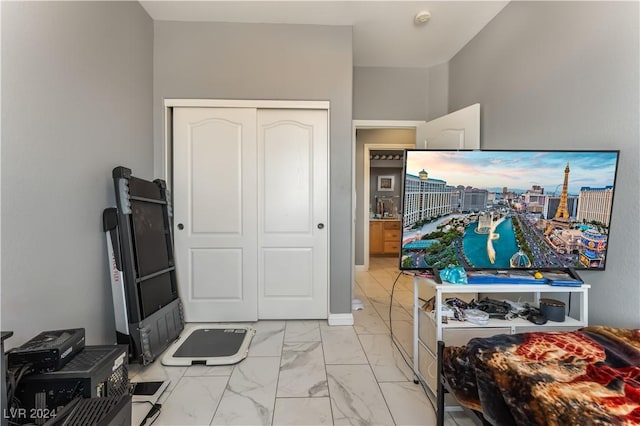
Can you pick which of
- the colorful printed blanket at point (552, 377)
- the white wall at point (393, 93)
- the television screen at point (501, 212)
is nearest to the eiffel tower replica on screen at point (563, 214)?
the television screen at point (501, 212)

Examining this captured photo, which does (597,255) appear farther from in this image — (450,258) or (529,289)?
(450,258)

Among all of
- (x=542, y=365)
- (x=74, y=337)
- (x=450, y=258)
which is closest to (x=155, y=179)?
(x=74, y=337)

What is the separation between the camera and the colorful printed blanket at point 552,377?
2.68ft

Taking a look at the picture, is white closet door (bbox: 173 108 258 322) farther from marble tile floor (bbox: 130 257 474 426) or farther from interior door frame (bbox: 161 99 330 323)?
marble tile floor (bbox: 130 257 474 426)

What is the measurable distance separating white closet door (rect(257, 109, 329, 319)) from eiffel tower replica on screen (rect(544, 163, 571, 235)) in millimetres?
1713

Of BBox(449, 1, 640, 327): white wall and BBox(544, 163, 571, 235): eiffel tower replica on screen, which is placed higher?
BBox(449, 1, 640, 327): white wall

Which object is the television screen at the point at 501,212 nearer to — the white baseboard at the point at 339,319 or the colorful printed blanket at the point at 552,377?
the colorful printed blanket at the point at 552,377

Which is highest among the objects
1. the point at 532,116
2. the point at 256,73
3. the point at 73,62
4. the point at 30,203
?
the point at 256,73

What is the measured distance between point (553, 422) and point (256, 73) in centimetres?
300

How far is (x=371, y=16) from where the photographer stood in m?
2.59

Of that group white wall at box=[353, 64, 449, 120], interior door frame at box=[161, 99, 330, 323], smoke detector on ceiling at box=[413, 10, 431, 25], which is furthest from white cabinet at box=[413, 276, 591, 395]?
white wall at box=[353, 64, 449, 120]

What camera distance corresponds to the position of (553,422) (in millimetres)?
804

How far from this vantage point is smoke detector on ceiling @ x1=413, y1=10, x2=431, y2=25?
A: 8.28 ft

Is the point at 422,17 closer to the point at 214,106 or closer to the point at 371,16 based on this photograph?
the point at 371,16
